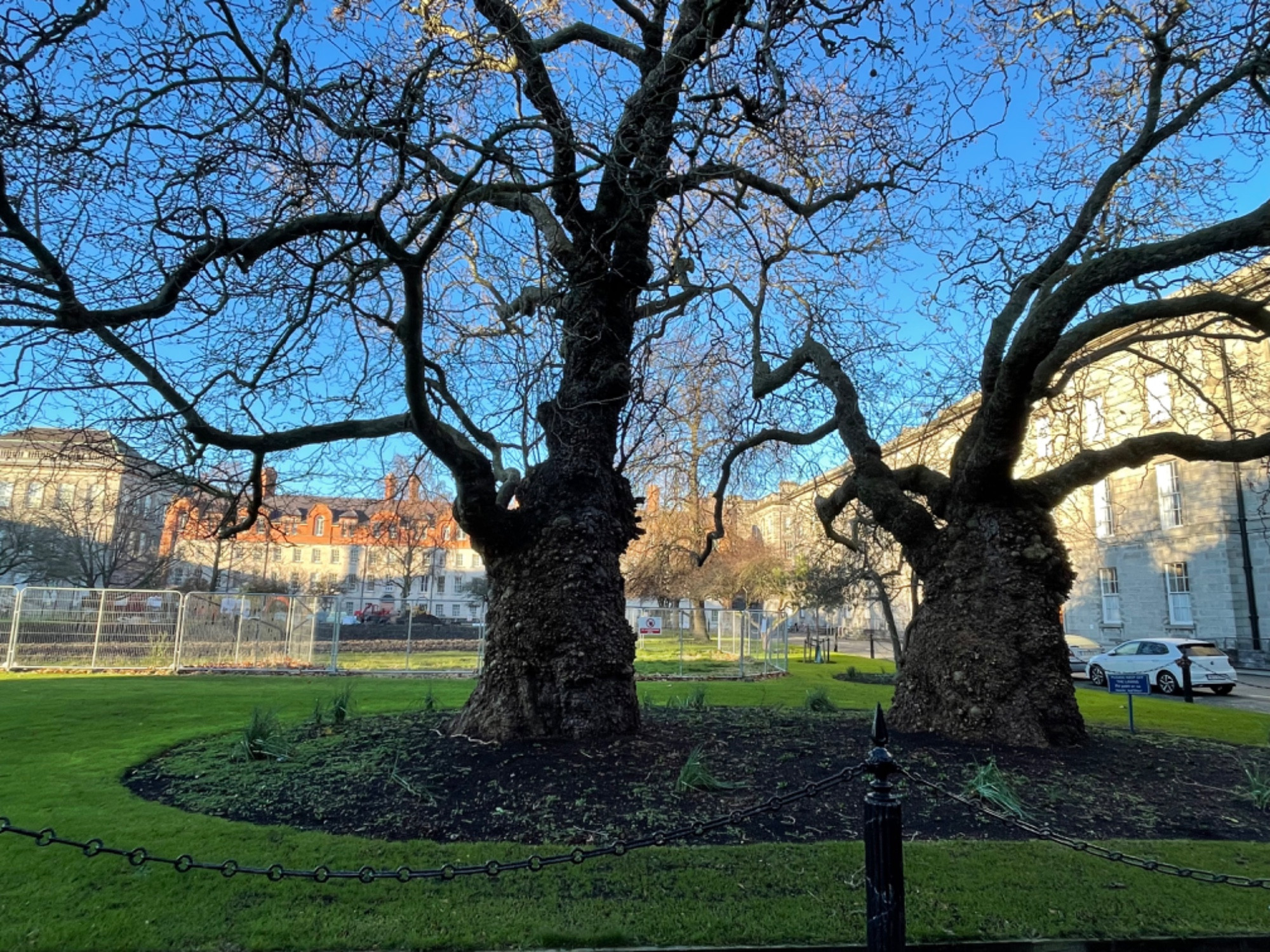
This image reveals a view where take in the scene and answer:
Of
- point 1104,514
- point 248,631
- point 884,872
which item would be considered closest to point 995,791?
point 884,872

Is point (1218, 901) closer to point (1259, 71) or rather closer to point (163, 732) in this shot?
point (1259, 71)

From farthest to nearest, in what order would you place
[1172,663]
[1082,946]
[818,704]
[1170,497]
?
[1170,497] < [1172,663] < [818,704] < [1082,946]

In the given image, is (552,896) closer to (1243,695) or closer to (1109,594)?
(1243,695)

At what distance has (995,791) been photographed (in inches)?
246

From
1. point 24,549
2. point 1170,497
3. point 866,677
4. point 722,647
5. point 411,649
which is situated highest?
point 1170,497

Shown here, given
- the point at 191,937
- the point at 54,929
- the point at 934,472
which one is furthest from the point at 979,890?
the point at 934,472

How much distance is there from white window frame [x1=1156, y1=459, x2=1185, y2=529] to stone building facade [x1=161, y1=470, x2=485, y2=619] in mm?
32923

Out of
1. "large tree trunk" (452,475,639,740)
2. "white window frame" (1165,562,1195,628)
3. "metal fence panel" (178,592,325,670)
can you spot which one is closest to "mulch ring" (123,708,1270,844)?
"large tree trunk" (452,475,639,740)

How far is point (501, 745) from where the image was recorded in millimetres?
7895

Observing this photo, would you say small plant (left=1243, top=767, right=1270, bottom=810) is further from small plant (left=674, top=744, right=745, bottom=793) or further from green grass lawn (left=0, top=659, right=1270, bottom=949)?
small plant (left=674, top=744, right=745, bottom=793)

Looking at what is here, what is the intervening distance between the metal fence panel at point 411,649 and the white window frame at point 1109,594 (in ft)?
108

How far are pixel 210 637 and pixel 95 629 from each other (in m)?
2.78

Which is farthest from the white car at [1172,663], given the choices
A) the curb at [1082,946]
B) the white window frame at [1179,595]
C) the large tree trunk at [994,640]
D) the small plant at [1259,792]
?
the curb at [1082,946]

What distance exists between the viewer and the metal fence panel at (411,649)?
22578 millimetres
